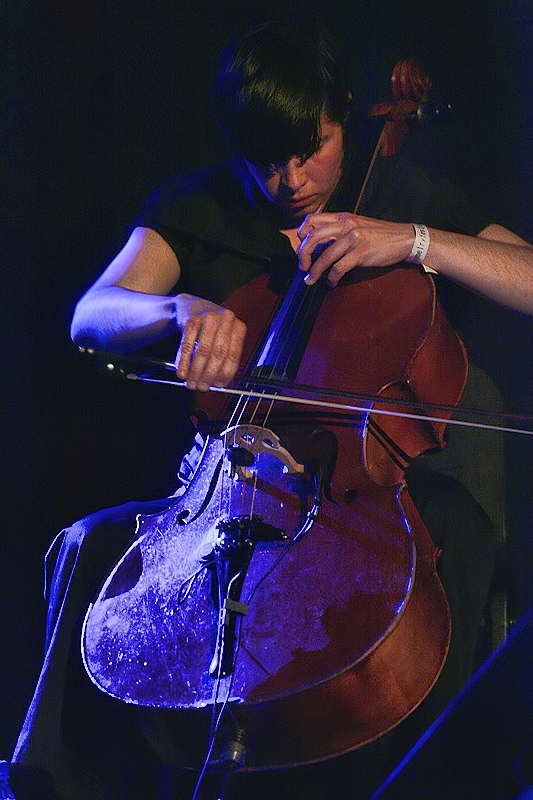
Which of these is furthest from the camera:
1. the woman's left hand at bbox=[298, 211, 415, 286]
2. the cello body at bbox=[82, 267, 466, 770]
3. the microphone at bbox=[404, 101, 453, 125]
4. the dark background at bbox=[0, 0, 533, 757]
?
the dark background at bbox=[0, 0, 533, 757]

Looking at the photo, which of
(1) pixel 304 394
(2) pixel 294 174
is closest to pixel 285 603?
(1) pixel 304 394

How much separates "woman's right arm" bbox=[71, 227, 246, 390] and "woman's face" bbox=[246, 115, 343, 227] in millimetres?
229

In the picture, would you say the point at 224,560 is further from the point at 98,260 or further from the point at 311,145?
the point at 98,260

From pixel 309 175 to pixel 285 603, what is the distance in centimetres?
75

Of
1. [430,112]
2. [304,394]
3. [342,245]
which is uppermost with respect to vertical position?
[430,112]

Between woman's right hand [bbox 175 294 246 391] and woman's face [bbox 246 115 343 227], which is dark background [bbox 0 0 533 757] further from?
woman's right hand [bbox 175 294 246 391]

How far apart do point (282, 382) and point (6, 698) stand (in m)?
1.08

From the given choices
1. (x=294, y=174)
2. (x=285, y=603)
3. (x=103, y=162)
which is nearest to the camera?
(x=285, y=603)

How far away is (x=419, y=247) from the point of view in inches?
52.5

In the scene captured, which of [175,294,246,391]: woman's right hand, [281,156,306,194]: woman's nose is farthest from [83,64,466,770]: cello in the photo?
[281,156,306,194]: woman's nose

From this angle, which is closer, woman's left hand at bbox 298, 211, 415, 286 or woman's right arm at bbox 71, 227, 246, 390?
woman's right arm at bbox 71, 227, 246, 390

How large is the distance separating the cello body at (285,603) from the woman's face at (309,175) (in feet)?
1.35

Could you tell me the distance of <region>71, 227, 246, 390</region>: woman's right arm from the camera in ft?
3.50

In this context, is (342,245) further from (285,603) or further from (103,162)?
(103,162)
